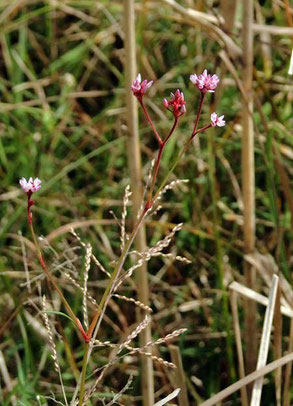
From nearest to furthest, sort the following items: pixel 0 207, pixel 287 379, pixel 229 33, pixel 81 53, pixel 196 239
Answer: pixel 287 379 → pixel 229 33 → pixel 196 239 → pixel 0 207 → pixel 81 53

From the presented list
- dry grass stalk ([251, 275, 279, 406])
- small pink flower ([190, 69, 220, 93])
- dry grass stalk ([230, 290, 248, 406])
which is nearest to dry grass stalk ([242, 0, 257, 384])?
dry grass stalk ([230, 290, 248, 406])

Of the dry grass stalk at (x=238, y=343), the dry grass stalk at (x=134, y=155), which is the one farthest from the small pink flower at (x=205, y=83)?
the dry grass stalk at (x=238, y=343)

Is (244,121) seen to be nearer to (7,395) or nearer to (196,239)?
(196,239)

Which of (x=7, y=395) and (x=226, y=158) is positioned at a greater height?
(x=226, y=158)

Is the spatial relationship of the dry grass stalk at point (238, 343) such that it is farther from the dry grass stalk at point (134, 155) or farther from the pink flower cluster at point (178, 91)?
the pink flower cluster at point (178, 91)

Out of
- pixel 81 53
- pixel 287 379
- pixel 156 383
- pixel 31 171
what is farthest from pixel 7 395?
pixel 81 53

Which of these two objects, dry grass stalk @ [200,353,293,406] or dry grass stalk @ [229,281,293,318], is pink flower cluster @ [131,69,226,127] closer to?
dry grass stalk @ [200,353,293,406]

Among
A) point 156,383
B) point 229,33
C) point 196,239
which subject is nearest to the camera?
point 229,33
